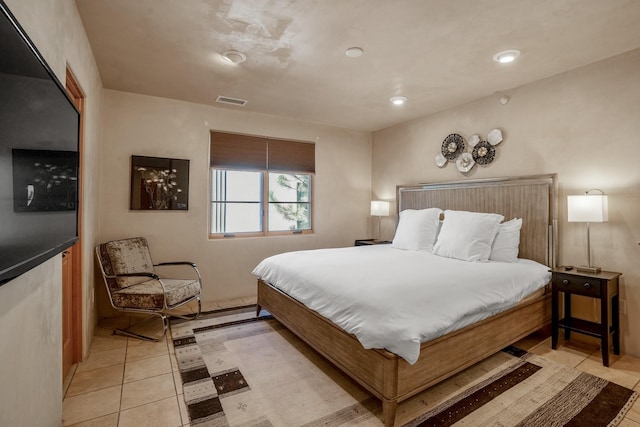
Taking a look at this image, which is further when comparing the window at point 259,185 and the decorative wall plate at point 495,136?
the window at point 259,185

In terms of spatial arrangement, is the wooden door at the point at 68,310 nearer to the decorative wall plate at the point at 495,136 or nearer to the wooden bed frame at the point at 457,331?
the wooden bed frame at the point at 457,331

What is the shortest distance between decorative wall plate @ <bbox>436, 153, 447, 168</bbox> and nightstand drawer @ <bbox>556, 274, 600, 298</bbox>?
77.0 inches

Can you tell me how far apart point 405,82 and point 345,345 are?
2.68 m

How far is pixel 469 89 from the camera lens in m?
3.51

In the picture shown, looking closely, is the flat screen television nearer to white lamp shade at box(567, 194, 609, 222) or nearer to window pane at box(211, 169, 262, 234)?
window pane at box(211, 169, 262, 234)

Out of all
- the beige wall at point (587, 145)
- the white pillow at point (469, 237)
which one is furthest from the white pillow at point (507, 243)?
the beige wall at point (587, 145)

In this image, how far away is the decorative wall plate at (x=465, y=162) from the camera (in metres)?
3.91

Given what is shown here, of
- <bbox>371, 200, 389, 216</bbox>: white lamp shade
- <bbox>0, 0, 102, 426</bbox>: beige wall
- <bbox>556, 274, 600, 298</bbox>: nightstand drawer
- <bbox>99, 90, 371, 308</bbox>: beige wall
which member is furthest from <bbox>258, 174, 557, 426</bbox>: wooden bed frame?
<bbox>0, 0, 102, 426</bbox>: beige wall

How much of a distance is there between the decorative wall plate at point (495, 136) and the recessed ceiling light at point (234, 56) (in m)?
2.85

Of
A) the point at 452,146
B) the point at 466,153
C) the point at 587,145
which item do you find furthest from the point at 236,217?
the point at 587,145

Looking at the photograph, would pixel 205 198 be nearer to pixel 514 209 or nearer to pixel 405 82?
pixel 405 82

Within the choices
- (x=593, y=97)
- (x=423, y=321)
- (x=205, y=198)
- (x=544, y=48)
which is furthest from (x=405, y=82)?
(x=205, y=198)

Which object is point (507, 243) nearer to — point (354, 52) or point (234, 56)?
point (354, 52)

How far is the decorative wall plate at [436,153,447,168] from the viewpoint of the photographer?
166 inches
